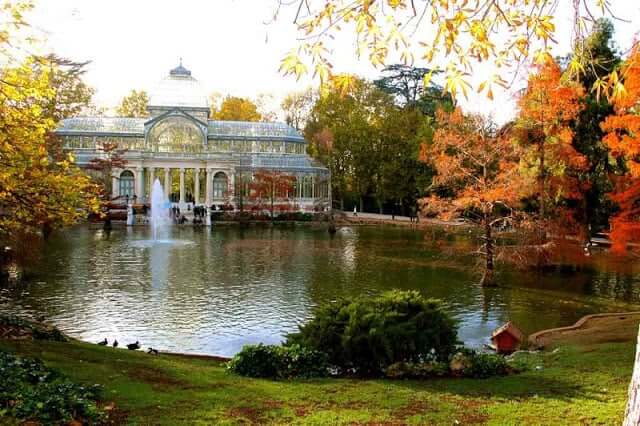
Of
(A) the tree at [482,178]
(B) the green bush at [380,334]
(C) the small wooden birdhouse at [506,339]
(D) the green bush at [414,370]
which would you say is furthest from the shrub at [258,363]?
(A) the tree at [482,178]

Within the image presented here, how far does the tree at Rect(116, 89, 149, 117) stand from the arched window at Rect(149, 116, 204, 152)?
16.3 metres

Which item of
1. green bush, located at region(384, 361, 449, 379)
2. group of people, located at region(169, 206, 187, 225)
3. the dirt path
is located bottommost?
the dirt path

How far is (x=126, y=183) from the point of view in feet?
176

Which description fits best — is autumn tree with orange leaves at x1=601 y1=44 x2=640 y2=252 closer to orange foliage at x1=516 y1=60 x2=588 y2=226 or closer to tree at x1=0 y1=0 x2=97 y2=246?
orange foliage at x1=516 y1=60 x2=588 y2=226

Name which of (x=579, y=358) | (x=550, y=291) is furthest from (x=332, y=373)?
(x=550, y=291)

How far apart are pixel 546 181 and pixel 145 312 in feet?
52.2

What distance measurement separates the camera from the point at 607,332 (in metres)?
11.4

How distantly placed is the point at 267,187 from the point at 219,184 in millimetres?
9381

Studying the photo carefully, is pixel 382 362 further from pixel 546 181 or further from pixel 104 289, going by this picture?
pixel 546 181

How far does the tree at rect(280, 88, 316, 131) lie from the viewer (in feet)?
221

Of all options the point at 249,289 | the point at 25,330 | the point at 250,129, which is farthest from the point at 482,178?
the point at 250,129

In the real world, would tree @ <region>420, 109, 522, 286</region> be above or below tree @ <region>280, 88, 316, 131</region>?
below

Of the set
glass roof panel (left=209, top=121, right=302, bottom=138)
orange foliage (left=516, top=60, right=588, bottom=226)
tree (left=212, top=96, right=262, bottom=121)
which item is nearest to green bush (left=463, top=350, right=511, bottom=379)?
orange foliage (left=516, top=60, right=588, bottom=226)

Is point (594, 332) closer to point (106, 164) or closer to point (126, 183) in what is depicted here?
point (106, 164)
